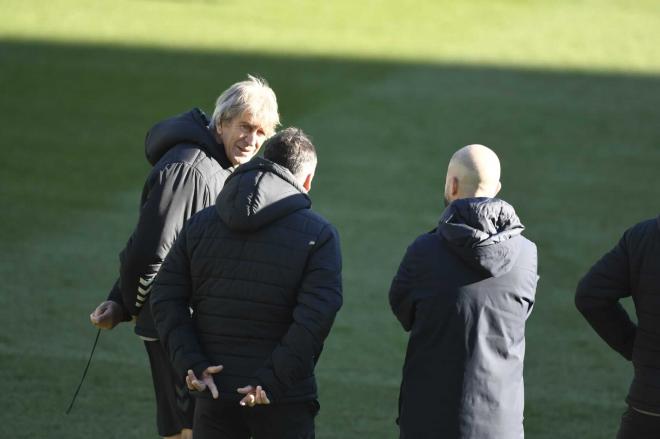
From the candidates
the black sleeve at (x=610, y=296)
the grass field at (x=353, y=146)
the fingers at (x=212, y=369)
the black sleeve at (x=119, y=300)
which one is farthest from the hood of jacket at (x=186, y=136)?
the grass field at (x=353, y=146)

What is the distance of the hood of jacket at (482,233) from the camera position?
366cm

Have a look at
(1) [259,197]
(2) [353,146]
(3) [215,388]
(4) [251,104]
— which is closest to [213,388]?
(3) [215,388]

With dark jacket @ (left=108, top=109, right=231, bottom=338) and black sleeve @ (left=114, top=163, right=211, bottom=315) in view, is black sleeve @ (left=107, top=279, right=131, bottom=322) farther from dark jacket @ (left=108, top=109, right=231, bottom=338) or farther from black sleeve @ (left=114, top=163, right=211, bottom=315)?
black sleeve @ (left=114, top=163, right=211, bottom=315)

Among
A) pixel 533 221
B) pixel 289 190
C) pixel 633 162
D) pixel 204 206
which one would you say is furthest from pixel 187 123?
pixel 633 162

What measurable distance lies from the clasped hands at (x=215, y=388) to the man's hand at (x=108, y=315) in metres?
0.84

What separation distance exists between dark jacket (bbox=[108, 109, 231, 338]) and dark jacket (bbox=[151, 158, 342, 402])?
1.45 feet

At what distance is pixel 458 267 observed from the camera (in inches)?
146

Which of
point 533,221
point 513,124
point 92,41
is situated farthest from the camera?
point 92,41

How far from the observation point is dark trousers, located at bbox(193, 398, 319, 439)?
12.6 ft

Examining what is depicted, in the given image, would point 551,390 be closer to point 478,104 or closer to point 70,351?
point 70,351

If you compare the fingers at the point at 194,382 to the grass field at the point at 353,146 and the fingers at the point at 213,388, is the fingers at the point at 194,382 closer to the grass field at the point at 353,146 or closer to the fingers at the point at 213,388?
Result: the fingers at the point at 213,388

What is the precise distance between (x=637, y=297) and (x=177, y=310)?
1.60 metres

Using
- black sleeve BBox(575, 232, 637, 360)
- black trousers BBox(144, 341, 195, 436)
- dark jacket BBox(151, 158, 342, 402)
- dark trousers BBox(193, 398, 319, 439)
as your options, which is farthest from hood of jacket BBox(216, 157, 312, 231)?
black sleeve BBox(575, 232, 637, 360)

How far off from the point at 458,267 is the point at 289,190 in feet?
2.07
